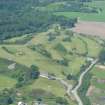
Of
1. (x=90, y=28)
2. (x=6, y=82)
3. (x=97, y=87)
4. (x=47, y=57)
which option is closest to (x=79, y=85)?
(x=97, y=87)

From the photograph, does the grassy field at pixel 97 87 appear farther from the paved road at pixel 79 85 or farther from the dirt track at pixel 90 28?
the dirt track at pixel 90 28

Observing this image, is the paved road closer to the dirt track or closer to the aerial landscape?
the aerial landscape

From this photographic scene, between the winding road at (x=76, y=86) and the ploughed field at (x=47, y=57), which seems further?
the ploughed field at (x=47, y=57)

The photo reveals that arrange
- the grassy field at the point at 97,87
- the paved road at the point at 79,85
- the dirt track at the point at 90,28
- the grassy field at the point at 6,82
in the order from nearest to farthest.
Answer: the paved road at the point at 79,85
the grassy field at the point at 97,87
the grassy field at the point at 6,82
the dirt track at the point at 90,28

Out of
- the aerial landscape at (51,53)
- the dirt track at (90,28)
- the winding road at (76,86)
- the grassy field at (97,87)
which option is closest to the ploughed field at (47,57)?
the aerial landscape at (51,53)

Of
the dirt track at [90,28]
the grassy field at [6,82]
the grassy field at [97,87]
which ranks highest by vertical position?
the grassy field at [6,82]

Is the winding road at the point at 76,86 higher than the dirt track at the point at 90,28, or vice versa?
the winding road at the point at 76,86

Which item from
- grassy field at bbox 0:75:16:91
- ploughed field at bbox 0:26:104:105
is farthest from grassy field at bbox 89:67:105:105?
grassy field at bbox 0:75:16:91

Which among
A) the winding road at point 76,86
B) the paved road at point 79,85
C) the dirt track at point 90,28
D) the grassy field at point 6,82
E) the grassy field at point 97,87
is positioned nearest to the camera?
the paved road at point 79,85
